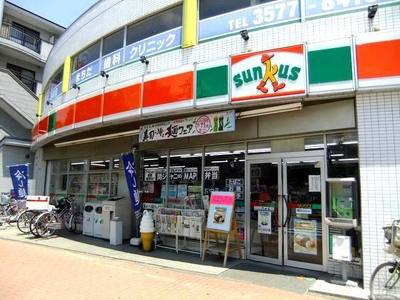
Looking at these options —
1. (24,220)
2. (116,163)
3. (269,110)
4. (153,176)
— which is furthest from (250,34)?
(24,220)

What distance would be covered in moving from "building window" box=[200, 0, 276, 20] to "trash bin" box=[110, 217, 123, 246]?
20.7 ft

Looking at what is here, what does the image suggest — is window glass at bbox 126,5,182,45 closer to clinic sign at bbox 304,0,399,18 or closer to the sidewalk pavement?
clinic sign at bbox 304,0,399,18

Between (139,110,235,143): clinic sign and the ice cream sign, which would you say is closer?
the ice cream sign

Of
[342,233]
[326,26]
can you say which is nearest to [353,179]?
[342,233]

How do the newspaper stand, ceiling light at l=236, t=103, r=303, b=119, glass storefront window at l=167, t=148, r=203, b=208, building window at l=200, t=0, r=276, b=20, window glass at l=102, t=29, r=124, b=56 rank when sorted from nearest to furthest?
ceiling light at l=236, t=103, r=303, b=119 → building window at l=200, t=0, r=276, b=20 → glass storefront window at l=167, t=148, r=203, b=208 → window glass at l=102, t=29, r=124, b=56 → the newspaper stand

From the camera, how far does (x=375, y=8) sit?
271 inches

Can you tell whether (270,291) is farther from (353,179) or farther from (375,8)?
(375,8)

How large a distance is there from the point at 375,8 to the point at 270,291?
5.58 meters

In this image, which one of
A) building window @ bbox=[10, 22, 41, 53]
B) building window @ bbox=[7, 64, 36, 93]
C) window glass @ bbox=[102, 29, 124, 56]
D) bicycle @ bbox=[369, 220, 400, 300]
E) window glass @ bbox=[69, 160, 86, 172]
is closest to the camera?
bicycle @ bbox=[369, 220, 400, 300]

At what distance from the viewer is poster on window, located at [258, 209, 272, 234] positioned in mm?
8656

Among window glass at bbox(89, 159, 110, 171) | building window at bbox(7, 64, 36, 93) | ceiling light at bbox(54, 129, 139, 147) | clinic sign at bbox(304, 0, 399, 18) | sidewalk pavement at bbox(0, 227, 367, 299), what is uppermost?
building window at bbox(7, 64, 36, 93)

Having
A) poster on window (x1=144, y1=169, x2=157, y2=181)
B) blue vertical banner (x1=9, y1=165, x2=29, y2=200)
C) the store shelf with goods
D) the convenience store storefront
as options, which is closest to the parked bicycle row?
blue vertical banner (x1=9, y1=165, x2=29, y2=200)

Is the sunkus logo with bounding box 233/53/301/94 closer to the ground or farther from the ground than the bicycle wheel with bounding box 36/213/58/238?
farther from the ground

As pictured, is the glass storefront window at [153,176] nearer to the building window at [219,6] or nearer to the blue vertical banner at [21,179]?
the building window at [219,6]
